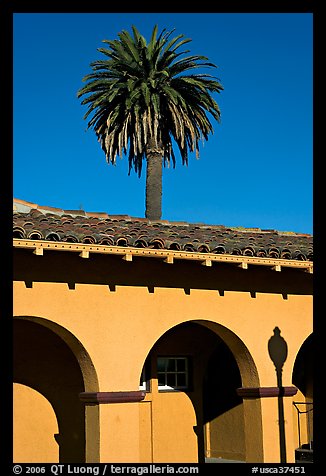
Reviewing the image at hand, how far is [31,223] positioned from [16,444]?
155 inches

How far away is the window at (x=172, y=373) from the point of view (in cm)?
1296

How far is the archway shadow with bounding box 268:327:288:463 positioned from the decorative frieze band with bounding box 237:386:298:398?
2cm

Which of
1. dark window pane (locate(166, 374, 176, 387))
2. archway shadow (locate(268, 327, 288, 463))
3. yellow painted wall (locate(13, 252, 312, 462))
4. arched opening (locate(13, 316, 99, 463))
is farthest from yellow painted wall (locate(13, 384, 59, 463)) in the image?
archway shadow (locate(268, 327, 288, 463))

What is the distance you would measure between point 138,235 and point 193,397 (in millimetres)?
4655

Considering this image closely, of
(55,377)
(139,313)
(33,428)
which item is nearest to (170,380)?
(55,377)

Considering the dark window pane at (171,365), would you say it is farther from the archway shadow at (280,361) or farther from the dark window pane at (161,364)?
the archway shadow at (280,361)

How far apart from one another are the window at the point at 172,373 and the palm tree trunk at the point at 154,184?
10.2 meters

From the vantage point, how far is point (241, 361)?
36.4 feet

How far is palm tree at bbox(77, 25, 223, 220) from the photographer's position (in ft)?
79.5

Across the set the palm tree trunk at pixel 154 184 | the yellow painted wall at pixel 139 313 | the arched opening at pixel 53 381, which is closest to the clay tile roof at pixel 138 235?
the yellow painted wall at pixel 139 313

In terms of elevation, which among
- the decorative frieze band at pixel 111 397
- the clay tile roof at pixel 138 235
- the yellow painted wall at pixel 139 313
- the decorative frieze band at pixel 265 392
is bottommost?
the decorative frieze band at pixel 265 392

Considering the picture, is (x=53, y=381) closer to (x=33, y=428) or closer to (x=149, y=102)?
(x=33, y=428)

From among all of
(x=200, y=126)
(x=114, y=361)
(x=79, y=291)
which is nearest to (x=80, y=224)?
(x=79, y=291)
